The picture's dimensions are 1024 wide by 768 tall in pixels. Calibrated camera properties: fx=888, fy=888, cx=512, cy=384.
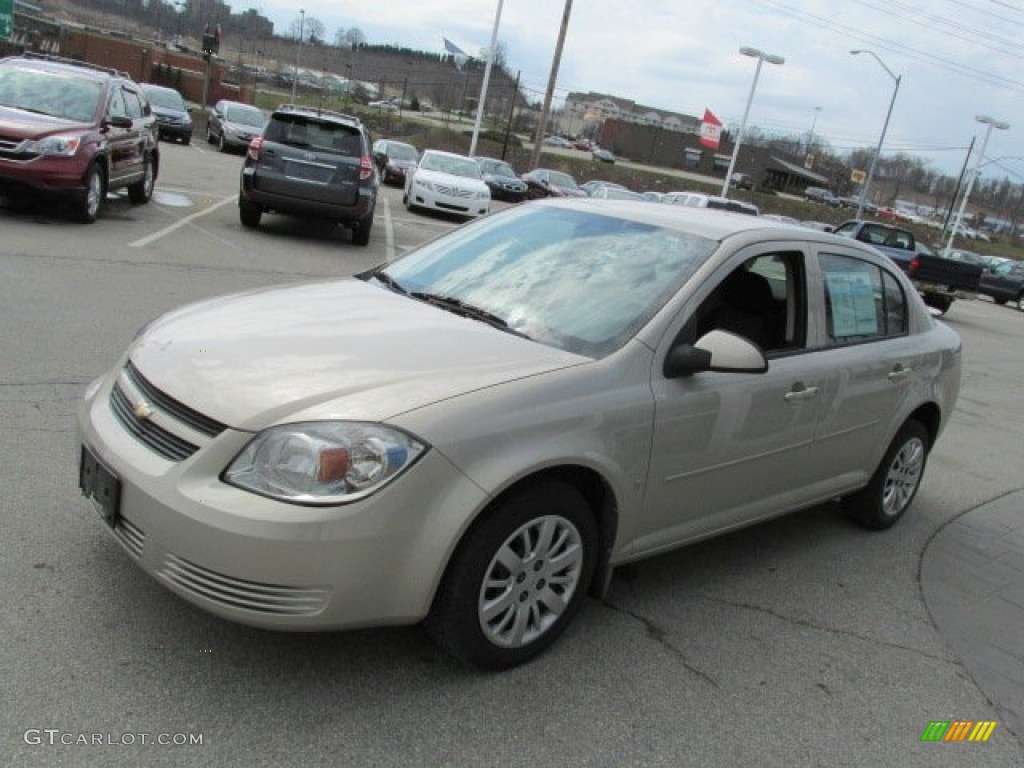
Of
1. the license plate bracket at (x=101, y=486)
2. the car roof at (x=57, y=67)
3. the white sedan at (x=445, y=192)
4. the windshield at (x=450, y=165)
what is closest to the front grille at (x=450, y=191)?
the white sedan at (x=445, y=192)

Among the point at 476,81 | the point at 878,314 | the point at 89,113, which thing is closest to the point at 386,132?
the point at 476,81

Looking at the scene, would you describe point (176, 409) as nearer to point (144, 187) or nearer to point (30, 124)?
point (30, 124)

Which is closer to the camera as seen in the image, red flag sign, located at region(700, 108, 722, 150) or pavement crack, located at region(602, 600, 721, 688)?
pavement crack, located at region(602, 600, 721, 688)

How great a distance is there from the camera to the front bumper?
255 centimetres

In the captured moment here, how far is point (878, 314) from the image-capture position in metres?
4.71

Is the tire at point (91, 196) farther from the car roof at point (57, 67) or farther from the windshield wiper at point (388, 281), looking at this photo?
the windshield wiper at point (388, 281)

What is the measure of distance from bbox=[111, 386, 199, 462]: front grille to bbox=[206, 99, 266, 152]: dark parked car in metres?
26.9

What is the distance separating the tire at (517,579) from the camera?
112 inches

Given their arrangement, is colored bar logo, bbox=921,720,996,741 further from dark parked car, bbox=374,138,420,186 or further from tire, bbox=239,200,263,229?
dark parked car, bbox=374,138,420,186

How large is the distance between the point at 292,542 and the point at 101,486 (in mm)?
833

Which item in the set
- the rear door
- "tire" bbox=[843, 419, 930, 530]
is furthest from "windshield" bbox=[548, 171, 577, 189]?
"tire" bbox=[843, 419, 930, 530]

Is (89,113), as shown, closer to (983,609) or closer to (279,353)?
(279,353)

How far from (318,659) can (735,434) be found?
72.6 inches

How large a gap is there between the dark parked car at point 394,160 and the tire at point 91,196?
51.2 feet
